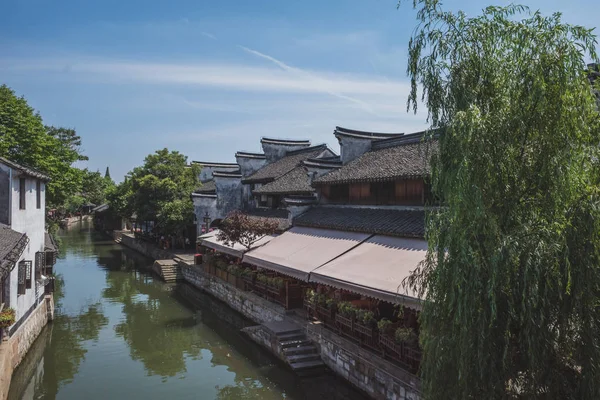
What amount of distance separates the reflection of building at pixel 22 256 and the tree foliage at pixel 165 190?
14.3 meters

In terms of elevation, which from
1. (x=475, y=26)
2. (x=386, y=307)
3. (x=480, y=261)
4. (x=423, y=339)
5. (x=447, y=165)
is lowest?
(x=386, y=307)

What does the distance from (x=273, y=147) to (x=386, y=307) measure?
20.3m

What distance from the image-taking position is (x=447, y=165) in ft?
22.2

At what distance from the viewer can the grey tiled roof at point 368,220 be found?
1445 cm

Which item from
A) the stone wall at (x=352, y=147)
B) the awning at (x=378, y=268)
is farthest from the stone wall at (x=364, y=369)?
the stone wall at (x=352, y=147)

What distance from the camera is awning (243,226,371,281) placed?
1485 centimetres

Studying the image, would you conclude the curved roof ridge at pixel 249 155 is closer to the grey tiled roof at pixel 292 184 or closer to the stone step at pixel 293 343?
the grey tiled roof at pixel 292 184

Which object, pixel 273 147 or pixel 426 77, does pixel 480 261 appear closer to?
pixel 426 77

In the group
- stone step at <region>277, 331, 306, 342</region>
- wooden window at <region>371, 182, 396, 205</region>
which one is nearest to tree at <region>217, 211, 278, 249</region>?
wooden window at <region>371, 182, 396, 205</region>

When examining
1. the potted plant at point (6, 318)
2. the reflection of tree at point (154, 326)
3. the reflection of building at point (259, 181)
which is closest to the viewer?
the potted plant at point (6, 318)

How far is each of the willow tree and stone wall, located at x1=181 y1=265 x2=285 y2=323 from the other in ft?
36.2

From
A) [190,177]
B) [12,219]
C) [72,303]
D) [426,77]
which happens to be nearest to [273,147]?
[190,177]

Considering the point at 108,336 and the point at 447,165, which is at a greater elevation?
the point at 447,165

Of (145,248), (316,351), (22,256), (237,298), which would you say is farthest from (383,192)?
(145,248)
